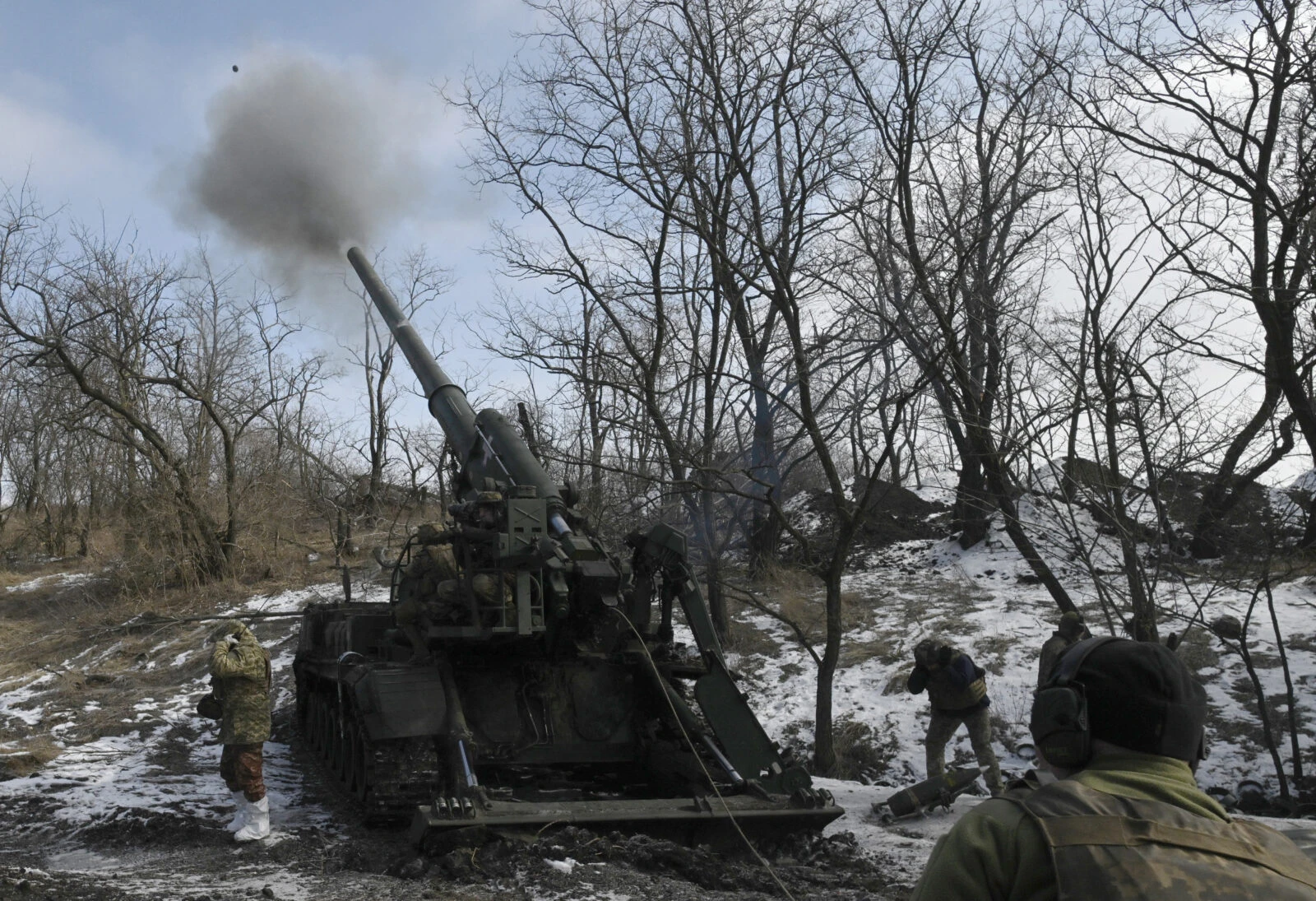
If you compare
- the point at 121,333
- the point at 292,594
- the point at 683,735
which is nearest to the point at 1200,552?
the point at 683,735

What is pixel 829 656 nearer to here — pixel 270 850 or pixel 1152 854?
pixel 270 850

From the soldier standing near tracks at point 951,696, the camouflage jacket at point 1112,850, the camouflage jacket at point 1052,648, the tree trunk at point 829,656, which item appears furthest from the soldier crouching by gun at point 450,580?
the camouflage jacket at point 1112,850

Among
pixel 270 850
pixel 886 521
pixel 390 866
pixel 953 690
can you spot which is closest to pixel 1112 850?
pixel 390 866

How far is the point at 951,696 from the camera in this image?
29.9ft

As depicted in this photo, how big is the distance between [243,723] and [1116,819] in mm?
7181

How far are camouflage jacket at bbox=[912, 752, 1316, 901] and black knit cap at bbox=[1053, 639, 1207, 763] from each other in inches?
2.3

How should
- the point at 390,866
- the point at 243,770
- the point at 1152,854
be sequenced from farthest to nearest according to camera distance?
the point at 243,770 < the point at 390,866 < the point at 1152,854

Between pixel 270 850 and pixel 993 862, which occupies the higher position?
pixel 993 862

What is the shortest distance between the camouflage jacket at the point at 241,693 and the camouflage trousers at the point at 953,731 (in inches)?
200

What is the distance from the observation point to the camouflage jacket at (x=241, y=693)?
781cm

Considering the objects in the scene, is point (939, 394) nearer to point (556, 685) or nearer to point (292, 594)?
point (556, 685)

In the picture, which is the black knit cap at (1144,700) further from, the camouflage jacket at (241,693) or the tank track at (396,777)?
the camouflage jacket at (241,693)

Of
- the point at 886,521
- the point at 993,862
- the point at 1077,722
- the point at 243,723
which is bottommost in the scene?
the point at 243,723

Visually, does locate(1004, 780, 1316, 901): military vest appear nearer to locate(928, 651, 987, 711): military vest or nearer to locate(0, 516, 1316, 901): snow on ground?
locate(0, 516, 1316, 901): snow on ground
